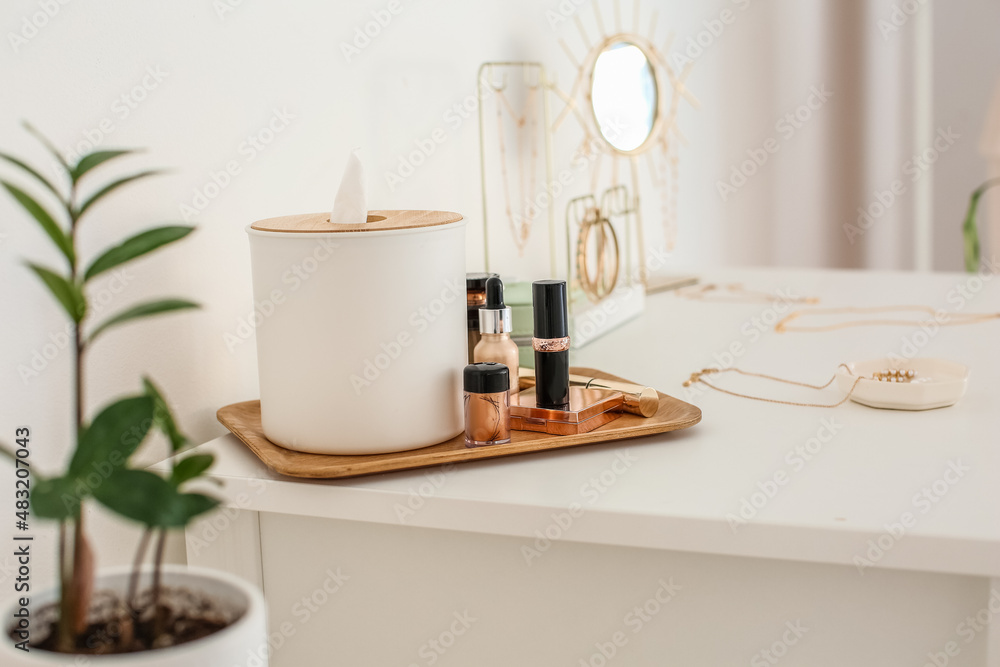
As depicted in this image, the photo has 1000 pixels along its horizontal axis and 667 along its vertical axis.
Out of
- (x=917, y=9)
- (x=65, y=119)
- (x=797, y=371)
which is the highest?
(x=917, y=9)

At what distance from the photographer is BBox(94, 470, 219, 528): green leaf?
0.39m

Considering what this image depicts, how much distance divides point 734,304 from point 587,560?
2.88 ft

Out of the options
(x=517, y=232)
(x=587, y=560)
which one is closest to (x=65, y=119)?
(x=587, y=560)

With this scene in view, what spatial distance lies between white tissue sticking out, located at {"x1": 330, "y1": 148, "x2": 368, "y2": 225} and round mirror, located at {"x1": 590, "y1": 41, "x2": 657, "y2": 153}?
837 millimetres

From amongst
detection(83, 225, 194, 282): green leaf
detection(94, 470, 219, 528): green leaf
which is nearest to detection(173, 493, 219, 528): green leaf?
detection(94, 470, 219, 528): green leaf

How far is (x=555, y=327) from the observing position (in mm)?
863

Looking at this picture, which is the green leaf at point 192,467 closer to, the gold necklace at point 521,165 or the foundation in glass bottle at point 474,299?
the foundation in glass bottle at point 474,299

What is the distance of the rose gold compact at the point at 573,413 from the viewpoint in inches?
32.7

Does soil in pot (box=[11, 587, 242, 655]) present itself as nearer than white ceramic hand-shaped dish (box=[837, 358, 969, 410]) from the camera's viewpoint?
Yes

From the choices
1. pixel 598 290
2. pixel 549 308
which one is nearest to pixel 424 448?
pixel 549 308

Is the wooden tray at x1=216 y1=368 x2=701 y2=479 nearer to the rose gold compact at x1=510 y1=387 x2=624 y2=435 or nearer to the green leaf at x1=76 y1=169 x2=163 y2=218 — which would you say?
the rose gold compact at x1=510 y1=387 x2=624 y2=435

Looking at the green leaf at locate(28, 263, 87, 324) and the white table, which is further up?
the green leaf at locate(28, 263, 87, 324)

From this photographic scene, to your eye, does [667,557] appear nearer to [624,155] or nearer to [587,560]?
[587,560]

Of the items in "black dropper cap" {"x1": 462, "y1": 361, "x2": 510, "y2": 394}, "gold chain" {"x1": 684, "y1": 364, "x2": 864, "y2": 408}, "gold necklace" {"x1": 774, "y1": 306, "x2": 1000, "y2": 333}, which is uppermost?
"black dropper cap" {"x1": 462, "y1": 361, "x2": 510, "y2": 394}
